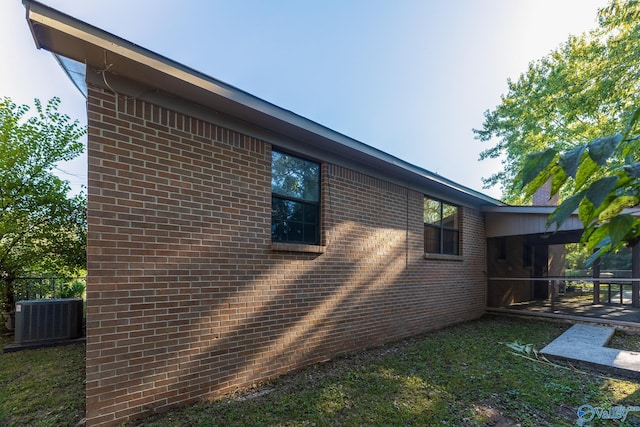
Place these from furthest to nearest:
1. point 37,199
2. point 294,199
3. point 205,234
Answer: point 37,199 < point 294,199 < point 205,234

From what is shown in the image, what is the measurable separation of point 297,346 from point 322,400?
1.14 metres

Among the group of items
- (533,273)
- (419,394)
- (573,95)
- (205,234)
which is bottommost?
(419,394)

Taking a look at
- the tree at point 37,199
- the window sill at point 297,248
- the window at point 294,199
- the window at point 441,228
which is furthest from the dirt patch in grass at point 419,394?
the tree at point 37,199

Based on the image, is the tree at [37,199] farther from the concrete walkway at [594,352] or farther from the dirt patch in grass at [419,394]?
the concrete walkway at [594,352]

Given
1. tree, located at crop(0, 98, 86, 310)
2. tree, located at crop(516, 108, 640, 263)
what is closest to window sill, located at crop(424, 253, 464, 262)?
tree, located at crop(516, 108, 640, 263)

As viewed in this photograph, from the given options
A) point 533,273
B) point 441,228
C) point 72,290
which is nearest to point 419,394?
point 441,228

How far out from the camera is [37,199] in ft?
22.2

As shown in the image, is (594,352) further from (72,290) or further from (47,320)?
(72,290)

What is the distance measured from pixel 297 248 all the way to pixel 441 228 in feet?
15.9

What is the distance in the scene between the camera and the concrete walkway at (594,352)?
486 cm

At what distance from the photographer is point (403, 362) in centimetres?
507

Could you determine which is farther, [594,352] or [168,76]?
[594,352]

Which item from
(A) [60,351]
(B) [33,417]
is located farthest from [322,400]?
(A) [60,351]

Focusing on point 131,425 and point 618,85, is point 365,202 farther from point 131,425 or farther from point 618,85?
point 618,85
